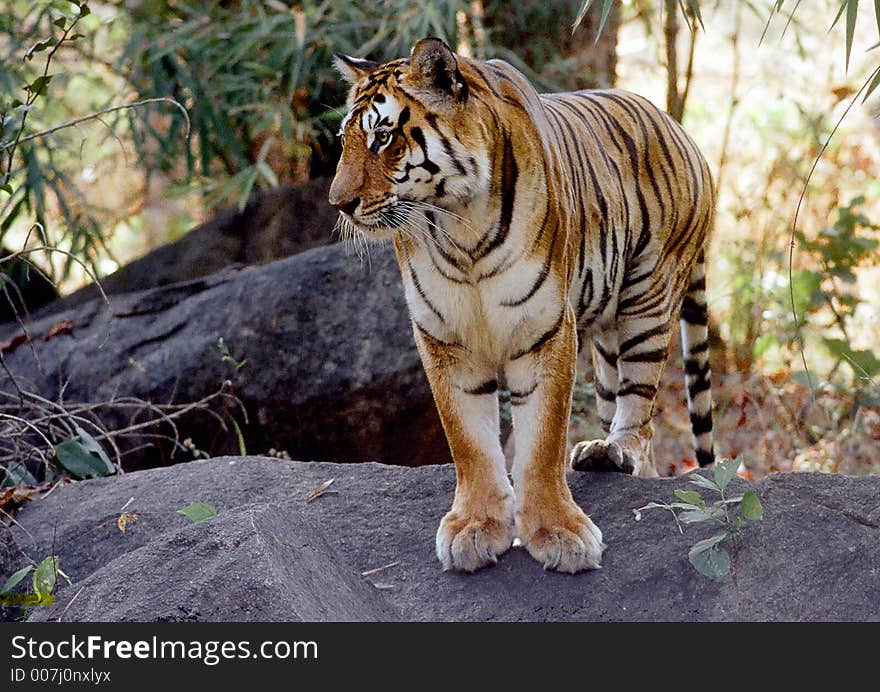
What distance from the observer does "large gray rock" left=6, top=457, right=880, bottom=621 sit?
2.80 m

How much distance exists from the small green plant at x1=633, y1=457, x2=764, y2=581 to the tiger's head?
1.02 metres

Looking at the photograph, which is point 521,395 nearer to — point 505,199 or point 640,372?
point 505,199

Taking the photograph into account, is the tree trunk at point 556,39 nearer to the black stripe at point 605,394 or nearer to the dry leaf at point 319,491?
the black stripe at point 605,394

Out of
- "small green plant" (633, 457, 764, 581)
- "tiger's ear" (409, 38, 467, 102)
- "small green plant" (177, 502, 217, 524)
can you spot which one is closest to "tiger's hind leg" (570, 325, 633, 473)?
"small green plant" (633, 457, 764, 581)

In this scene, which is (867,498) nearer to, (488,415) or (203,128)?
(488,415)

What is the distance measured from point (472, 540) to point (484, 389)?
0.45 m

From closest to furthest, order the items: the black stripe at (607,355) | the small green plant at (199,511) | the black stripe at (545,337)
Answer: the black stripe at (545,337)
the small green plant at (199,511)
the black stripe at (607,355)

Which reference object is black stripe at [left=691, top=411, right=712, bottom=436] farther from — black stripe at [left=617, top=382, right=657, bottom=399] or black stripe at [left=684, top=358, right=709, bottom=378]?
black stripe at [left=617, top=382, right=657, bottom=399]

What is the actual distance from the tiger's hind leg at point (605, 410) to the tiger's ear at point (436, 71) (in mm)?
1300

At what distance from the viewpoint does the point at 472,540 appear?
3.21m

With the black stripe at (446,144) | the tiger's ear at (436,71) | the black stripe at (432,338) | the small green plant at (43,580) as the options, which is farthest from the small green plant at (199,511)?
the tiger's ear at (436,71)

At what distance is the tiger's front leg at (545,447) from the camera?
322 centimetres

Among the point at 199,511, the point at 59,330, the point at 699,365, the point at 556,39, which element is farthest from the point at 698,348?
the point at 556,39

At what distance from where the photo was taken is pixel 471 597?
3107 mm
